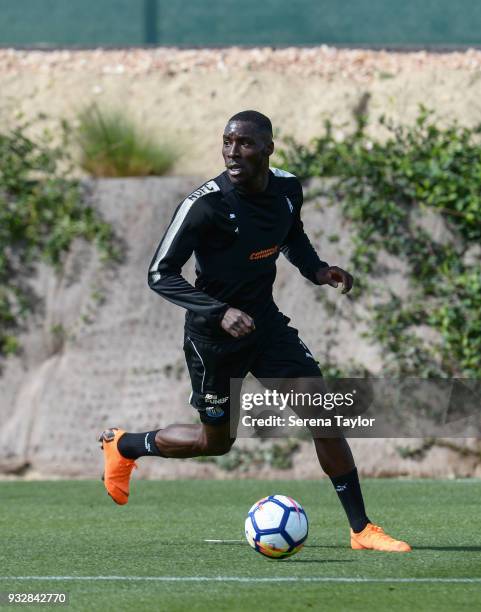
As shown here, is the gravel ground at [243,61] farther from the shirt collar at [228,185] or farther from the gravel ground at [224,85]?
the shirt collar at [228,185]

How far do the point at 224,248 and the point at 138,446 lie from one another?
133 cm

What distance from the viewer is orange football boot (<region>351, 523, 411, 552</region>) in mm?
6730

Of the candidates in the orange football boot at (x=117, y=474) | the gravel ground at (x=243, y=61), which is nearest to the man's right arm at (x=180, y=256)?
the orange football boot at (x=117, y=474)

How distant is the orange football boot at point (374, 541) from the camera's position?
6730 millimetres

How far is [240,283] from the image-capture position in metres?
6.98

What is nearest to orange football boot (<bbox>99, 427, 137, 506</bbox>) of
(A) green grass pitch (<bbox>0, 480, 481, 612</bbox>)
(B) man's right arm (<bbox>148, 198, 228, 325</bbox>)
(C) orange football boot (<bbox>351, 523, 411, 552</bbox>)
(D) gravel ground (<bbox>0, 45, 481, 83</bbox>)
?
(A) green grass pitch (<bbox>0, 480, 481, 612</bbox>)

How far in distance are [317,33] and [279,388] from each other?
386 inches

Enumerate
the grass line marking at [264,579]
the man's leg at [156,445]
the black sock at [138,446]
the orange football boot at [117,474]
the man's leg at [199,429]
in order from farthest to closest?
the orange football boot at [117,474] → the black sock at [138,446] → the man's leg at [156,445] → the man's leg at [199,429] → the grass line marking at [264,579]

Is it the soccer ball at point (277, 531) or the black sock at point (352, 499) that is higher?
the black sock at point (352, 499)

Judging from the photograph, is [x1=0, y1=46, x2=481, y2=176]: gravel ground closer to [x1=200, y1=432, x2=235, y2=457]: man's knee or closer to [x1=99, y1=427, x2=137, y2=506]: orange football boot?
[x1=99, y1=427, x2=137, y2=506]: orange football boot

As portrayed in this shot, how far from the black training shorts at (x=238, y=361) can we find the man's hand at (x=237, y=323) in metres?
0.53

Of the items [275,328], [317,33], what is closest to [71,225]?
[317,33]

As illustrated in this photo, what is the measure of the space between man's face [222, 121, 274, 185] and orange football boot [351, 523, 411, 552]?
191 cm

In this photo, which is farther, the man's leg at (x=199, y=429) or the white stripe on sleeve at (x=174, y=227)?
the man's leg at (x=199, y=429)
